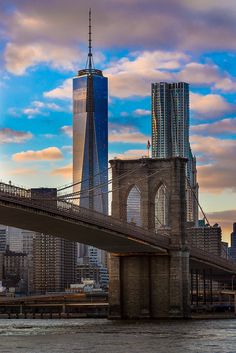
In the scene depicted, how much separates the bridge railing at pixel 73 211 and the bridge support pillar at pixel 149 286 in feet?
7.98

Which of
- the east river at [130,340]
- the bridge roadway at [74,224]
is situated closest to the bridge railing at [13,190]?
the bridge roadway at [74,224]

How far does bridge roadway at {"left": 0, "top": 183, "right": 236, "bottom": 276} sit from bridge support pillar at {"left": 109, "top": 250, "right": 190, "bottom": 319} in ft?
4.77

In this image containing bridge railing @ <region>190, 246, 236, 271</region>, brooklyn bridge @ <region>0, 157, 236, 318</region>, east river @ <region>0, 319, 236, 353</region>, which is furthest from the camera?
bridge railing @ <region>190, 246, 236, 271</region>

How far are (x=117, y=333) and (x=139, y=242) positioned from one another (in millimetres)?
18078

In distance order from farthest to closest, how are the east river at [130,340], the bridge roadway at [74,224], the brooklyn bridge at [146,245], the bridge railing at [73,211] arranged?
1. the brooklyn bridge at [146,245]
2. the bridge roadway at [74,224]
3. the bridge railing at [73,211]
4. the east river at [130,340]

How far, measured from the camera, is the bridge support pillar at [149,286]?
93000 mm

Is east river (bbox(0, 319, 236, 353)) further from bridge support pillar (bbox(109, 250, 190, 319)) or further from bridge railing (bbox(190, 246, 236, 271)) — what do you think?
bridge railing (bbox(190, 246, 236, 271))

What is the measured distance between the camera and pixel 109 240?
283 feet

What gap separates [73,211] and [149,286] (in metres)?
18.7

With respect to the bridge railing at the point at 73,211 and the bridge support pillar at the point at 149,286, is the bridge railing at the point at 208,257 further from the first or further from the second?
the bridge railing at the point at 73,211

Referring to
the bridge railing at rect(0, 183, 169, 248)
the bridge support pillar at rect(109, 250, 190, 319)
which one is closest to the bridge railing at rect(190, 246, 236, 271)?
the bridge support pillar at rect(109, 250, 190, 319)

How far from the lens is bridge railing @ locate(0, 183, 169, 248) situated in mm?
69750

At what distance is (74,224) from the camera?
Result: 7831 cm

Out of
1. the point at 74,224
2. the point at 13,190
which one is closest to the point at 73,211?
the point at 74,224
